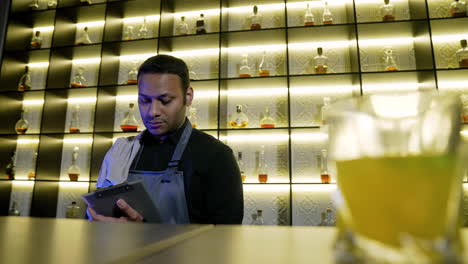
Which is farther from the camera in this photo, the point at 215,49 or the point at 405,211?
the point at 215,49

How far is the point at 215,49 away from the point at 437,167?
10.9 feet

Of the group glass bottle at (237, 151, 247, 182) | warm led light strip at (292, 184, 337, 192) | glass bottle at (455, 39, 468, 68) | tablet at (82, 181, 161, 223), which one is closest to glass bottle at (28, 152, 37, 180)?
A: glass bottle at (237, 151, 247, 182)

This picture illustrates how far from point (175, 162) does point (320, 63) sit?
206 cm

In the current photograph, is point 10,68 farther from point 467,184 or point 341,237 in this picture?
point 467,184

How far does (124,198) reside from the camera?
3.89ft

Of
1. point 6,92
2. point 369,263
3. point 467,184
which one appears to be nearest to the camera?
point 369,263

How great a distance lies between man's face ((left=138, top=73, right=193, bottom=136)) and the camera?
1.53 metres

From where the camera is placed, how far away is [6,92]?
3391mm

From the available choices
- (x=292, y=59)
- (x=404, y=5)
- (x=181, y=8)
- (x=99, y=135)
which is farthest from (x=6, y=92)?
(x=404, y=5)

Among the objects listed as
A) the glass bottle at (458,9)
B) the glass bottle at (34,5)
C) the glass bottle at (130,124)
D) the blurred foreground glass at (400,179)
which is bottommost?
the blurred foreground glass at (400,179)

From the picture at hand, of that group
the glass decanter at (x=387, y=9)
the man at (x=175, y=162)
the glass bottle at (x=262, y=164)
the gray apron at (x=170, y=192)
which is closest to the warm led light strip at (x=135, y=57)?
the glass bottle at (x=262, y=164)

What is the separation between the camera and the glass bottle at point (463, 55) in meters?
2.66

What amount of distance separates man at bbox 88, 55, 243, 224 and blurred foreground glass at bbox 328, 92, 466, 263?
116 centimetres

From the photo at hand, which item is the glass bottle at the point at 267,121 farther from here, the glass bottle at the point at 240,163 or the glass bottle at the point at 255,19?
the glass bottle at the point at 255,19
